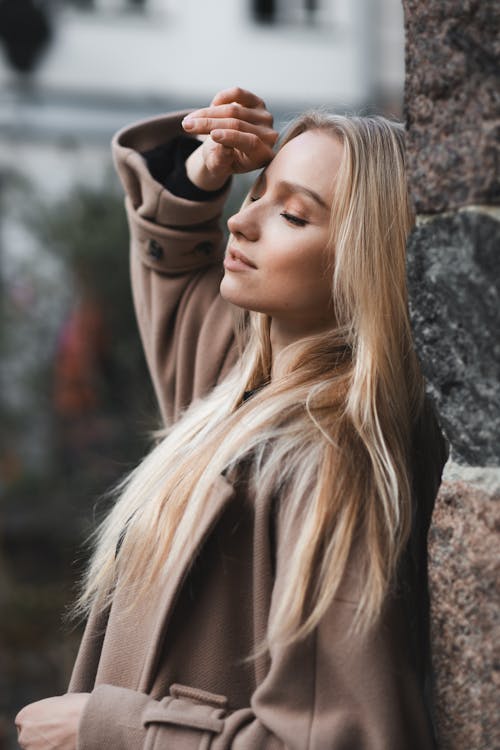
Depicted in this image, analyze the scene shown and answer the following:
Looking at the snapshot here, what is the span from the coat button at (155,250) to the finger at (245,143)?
0.42m

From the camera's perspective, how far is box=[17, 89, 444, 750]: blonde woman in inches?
60.3

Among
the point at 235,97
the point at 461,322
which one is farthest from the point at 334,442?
the point at 235,97

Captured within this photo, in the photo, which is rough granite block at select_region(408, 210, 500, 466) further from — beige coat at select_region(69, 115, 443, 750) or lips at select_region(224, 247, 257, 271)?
lips at select_region(224, 247, 257, 271)

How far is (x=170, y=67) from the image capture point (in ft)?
38.3

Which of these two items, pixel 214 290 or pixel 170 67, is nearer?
pixel 214 290

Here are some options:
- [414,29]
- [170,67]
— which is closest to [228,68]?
[170,67]

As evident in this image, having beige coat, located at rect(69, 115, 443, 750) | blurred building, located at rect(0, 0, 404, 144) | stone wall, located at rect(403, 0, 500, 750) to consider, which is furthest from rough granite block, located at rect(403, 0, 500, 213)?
blurred building, located at rect(0, 0, 404, 144)

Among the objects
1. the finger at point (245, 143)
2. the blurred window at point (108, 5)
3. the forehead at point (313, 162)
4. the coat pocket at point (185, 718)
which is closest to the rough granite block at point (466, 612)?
the coat pocket at point (185, 718)

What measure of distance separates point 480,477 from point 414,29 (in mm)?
625

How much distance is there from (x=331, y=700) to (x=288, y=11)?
11655 mm

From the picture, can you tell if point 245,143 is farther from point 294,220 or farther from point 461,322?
point 461,322

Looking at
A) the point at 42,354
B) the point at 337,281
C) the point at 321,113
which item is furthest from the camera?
the point at 42,354

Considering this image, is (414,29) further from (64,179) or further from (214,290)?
(64,179)

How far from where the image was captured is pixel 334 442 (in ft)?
5.46
